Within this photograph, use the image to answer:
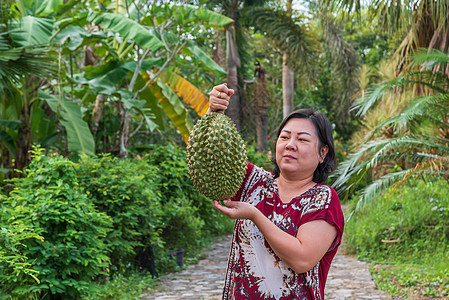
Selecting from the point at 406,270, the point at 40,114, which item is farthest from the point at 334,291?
the point at 40,114

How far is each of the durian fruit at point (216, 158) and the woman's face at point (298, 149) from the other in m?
0.18

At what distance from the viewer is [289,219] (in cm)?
181

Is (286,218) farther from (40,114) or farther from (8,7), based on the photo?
(40,114)

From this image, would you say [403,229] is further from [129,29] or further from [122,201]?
[129,29]

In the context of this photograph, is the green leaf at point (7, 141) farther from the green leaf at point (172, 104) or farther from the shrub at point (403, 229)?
the shrub at point (403, 229)

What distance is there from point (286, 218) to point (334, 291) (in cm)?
409

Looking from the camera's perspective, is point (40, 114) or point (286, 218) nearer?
point (286, 218)

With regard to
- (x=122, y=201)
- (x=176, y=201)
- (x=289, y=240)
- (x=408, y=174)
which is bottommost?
(x=176, y=201)

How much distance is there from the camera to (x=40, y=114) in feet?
23.2

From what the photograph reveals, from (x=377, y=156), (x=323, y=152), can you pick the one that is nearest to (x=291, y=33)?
(x=377, y=156)

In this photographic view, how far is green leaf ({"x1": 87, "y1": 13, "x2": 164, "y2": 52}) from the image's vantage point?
6.52 m

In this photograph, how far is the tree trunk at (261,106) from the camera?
13391 millimetres

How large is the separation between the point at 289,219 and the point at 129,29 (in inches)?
213

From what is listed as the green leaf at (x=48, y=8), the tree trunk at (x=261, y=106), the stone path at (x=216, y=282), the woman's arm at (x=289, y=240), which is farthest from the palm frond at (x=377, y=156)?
the tree trunk at (x=261, y=106)
